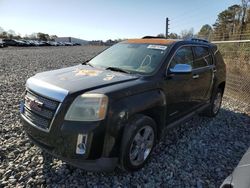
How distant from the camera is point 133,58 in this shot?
157 inches

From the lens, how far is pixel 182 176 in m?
3.34

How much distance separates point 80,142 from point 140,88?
102cm

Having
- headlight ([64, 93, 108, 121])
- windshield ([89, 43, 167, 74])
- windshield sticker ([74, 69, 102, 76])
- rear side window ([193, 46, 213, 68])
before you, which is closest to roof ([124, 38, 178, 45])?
windshield ([89, 43, 167, 74])

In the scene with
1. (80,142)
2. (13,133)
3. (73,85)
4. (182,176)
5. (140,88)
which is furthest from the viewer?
(13,133)

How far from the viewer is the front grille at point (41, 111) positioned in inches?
110

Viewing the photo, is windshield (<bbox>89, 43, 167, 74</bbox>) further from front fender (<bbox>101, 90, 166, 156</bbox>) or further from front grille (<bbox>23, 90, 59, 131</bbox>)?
front grille (<bbox>23, 90, 59, 131</bbox>)

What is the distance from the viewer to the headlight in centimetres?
272

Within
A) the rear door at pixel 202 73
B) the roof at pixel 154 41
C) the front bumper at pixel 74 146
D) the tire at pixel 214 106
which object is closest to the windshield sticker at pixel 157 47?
the roof at pixel 154 41

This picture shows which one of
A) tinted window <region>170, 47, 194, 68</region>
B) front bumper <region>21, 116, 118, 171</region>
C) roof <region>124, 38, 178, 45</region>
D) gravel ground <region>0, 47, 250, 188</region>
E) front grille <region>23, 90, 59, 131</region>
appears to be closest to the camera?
front bumper <region>21, 116, 118, 171</region>

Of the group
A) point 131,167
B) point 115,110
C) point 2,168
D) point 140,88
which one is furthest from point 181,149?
point 2,168

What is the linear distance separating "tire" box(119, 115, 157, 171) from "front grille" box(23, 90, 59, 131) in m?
0.88

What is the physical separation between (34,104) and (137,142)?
1396mm

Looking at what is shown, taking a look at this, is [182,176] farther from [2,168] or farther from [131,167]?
[2,168]

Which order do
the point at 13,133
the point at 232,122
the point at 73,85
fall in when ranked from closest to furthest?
1. the point at 73,85
2. the point at 13,133
3. the point at 232,122
